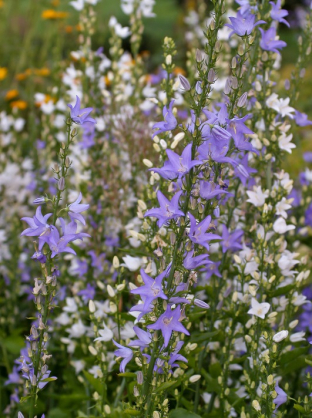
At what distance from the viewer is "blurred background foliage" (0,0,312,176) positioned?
181 inches

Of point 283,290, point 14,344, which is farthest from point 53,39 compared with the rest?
point 283,290

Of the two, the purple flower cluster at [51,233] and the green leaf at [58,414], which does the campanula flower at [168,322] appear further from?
the green leaf at [58,414]

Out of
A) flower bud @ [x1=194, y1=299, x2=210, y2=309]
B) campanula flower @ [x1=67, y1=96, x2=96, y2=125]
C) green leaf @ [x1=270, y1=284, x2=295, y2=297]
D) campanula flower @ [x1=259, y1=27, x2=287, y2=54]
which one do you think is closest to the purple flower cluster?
campanula flower @ [x1=67, y1=96, x2=96, y2=125]

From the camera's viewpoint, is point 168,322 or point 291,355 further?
point 291,355

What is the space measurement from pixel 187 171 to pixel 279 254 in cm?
71

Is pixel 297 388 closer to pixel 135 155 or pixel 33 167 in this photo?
pixel 135 155

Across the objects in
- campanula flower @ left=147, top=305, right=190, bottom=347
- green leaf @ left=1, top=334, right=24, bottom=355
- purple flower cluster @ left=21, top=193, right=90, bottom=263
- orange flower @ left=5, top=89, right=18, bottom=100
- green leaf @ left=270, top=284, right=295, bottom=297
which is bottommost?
green leaf @ left=1, top=334, right=24, bottom=355

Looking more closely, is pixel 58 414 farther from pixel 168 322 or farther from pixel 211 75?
pixel 211 75

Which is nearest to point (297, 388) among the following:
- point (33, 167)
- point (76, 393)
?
point (76, 393)

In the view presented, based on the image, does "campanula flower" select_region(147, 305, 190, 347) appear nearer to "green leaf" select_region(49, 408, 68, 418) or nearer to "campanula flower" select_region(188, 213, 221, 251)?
"campanula flower" select_region(188, 213, 221, 251)

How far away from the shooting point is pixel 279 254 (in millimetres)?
1868

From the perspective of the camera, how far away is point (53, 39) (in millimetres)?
5477

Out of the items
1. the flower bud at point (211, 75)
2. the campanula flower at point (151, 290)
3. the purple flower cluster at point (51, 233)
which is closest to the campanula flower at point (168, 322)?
the campanula flower at point (151, 290)

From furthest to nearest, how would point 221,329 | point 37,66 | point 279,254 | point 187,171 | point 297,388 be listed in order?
point 37,66 → point 297,388 → point 221,329 → point 279,254 → point 187,171
